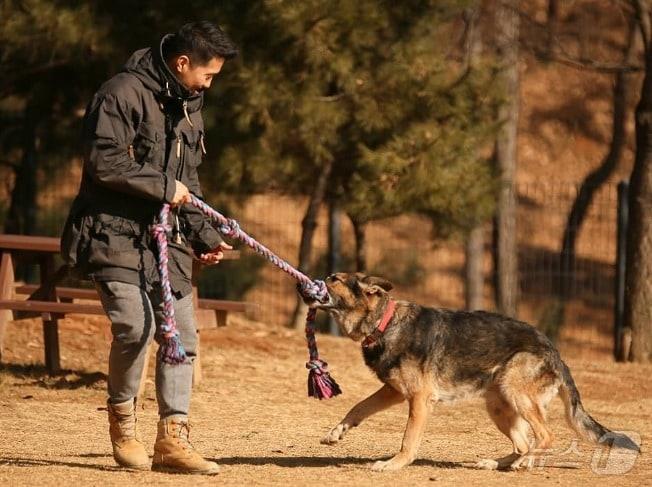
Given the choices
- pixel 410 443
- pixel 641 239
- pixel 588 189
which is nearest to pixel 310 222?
pixel 641 239

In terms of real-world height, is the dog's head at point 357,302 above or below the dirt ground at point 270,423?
above

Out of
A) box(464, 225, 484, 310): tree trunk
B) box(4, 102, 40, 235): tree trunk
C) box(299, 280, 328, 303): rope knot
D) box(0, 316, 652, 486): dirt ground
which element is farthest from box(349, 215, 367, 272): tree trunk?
box(299, 280, 328, 303): rope knot

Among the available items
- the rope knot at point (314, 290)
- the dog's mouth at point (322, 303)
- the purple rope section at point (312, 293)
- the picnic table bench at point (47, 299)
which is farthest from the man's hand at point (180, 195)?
the picnic table bench at point (47, 299)

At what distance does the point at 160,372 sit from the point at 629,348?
8.10m

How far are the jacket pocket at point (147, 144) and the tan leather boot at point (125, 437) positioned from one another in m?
1.21

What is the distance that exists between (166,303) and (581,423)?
8.00 ft

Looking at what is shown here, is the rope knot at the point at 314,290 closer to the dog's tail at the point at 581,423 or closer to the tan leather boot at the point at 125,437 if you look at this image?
the tan leather boot at the point at 125,437

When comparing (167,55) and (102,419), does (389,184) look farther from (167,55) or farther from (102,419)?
(167,55)

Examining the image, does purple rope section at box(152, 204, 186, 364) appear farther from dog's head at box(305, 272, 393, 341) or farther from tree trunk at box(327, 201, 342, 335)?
tree trunk at box(327, 201, 342, 335)

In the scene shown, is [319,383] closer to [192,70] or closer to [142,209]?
[142,209]

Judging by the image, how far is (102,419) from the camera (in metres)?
8.10

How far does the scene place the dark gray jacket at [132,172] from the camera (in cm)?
542

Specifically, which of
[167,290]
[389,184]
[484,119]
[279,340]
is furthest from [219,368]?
[167,290]

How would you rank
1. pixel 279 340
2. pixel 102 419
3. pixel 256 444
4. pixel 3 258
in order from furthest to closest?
pixel 279 340 → pixel 3 258 → pixel 102 419 → pixel 256 444
